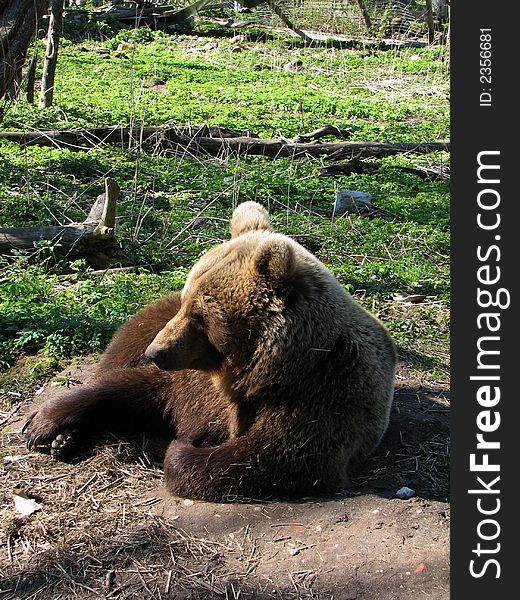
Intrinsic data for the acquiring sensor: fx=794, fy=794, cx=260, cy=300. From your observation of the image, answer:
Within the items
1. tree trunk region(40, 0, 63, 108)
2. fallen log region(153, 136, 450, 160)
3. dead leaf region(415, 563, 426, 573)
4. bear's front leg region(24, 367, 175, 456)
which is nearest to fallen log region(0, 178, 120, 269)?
bear's front leg region(24, 367, 175, 456)

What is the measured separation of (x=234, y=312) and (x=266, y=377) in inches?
14.2

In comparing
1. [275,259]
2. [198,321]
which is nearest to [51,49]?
[198,321]

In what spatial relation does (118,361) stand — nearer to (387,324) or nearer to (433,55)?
(387,324)

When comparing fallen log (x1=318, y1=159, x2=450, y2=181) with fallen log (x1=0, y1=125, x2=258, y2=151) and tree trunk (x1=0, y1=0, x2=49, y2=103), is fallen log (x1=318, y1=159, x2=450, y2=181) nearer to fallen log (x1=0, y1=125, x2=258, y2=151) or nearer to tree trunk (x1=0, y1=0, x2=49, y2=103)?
fallen log (x1=0, y1=125, x2=258, y2=151)

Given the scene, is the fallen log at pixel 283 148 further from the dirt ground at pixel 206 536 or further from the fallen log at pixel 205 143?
the dirt ground at pixel 206 536

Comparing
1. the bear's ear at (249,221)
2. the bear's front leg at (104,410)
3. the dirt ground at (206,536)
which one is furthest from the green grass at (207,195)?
the bear's ear at (249,221)

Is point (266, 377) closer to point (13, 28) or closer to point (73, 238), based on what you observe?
point (73, 238)

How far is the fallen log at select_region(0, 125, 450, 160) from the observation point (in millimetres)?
9906

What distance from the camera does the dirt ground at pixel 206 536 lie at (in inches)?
127

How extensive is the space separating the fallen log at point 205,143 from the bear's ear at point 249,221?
5.20 m

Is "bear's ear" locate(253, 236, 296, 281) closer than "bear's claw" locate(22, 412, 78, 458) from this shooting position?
Yes

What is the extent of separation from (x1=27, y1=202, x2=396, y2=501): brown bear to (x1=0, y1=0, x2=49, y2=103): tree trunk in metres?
3.40

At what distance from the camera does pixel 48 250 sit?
21.9 ft

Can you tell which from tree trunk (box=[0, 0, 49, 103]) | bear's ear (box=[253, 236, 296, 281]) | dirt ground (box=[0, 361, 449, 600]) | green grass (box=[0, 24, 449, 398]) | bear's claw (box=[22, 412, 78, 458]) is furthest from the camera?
tree trunk (box=[0, 0, 49, 103])
